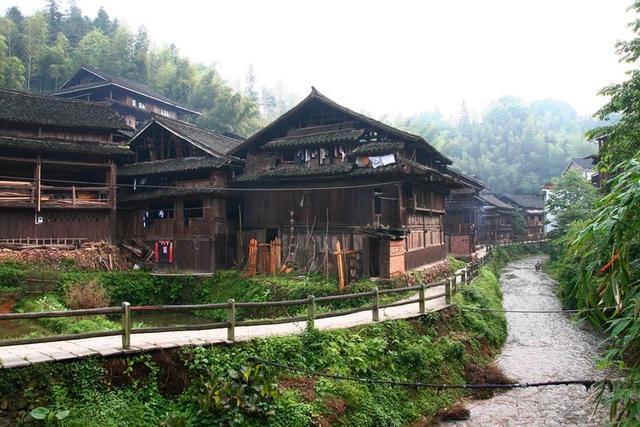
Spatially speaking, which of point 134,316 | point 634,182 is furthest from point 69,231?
point 634,182

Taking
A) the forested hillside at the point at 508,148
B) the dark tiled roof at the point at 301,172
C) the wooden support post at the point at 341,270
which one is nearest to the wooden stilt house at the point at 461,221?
the dark tiled roof at the point at 301,172

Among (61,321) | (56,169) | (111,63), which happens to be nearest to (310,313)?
(61,321)

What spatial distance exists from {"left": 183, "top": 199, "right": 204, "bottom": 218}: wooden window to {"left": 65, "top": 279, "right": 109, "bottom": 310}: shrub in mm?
6642

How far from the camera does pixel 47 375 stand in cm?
754

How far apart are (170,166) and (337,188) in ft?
32.2

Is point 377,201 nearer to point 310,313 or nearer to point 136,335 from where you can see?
point 310,313

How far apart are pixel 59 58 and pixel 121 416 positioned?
2005 inches

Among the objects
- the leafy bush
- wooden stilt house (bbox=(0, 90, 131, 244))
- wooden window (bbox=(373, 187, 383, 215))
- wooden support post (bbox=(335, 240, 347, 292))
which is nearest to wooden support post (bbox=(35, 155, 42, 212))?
wooden stilt house (bbox=(0, 90, 131, 244))

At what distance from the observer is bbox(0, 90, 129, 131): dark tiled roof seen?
74.6 ft

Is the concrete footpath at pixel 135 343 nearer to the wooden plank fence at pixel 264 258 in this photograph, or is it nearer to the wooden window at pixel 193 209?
the wooden plank fence at pixel 264 258

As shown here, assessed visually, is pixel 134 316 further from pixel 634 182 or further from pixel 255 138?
pixel 634 182

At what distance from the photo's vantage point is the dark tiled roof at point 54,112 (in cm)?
2273

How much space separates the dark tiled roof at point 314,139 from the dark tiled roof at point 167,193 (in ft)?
12.1

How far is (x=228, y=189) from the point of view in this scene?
22.6 m
